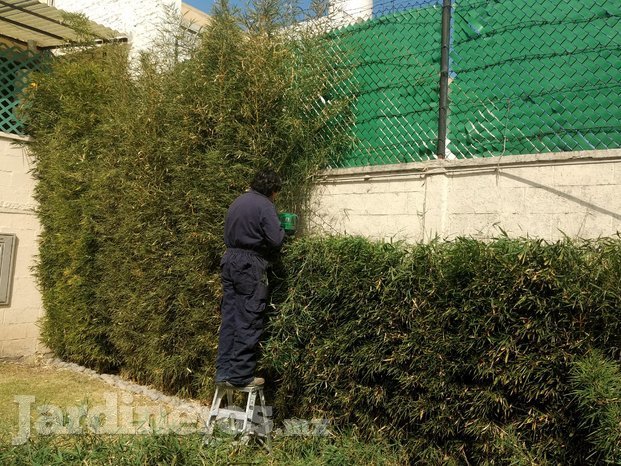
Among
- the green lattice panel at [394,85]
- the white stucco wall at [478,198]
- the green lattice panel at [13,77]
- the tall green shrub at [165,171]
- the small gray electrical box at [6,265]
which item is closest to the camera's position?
the white stucco wall at [478,198]

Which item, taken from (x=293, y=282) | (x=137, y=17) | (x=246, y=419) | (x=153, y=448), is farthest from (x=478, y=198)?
(x=137, y=17)

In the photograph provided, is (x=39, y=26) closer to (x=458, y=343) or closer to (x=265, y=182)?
(x=265, y=182)

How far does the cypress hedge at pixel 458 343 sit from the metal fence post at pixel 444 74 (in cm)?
108

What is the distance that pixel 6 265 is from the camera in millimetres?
7324

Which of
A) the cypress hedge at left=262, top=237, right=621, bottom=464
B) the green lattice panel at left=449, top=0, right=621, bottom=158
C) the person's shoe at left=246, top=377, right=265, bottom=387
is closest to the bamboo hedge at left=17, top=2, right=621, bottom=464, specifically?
the cypress hedge at left=262, top=237, right=621, bottom=464

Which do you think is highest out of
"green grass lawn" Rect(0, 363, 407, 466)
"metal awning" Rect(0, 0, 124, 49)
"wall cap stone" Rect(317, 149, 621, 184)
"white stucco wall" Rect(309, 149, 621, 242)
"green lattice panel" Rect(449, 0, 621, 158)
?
"metal awning" Rect(0, 0, 124, 49)

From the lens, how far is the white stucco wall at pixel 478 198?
3875 mm

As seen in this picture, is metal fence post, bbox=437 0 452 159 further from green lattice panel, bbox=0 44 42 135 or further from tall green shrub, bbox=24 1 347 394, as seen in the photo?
green lattice panel, bbox=0 44 42 135

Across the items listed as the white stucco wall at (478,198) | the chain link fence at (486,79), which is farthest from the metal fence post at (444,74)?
the white stucco wall at (478,198)

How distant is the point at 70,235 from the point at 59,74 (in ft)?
6.19

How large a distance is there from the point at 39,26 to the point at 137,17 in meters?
1.23

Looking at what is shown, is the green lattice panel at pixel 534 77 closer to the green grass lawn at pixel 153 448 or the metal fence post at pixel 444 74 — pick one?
the metal fence post at pixel 444 74

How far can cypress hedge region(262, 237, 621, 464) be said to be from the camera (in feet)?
10.8

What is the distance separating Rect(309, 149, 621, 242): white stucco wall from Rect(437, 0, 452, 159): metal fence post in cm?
24
